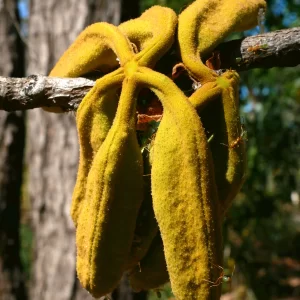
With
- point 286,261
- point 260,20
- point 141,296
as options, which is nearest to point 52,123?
point 141,296

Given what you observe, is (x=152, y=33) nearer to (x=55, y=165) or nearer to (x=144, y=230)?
(x=144, y=230)

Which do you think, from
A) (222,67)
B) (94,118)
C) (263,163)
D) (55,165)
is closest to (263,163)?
(263,163)

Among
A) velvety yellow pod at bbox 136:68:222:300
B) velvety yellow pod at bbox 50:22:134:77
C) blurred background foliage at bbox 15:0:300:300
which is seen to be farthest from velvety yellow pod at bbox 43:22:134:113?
blurred background foliage at bbox 15:0:300:300

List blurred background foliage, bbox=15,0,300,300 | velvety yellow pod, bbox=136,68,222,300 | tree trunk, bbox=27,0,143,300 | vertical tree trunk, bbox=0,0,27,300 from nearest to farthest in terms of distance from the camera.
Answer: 1. velvety yellow pod, bbox=136,68,222,300
2. tree trunk, bbox=27,0,143,300
3. vertical tree trunk, bbox=0,0,27,300
4. blurred background foliage, bbox=15,0,300,300

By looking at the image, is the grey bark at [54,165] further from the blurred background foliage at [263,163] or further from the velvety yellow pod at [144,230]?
the velvety yellow pod at [144,230]

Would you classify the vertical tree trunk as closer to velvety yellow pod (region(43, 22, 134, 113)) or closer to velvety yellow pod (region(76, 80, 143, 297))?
velvety yellow pod (region(43, 22, 134, 113))
